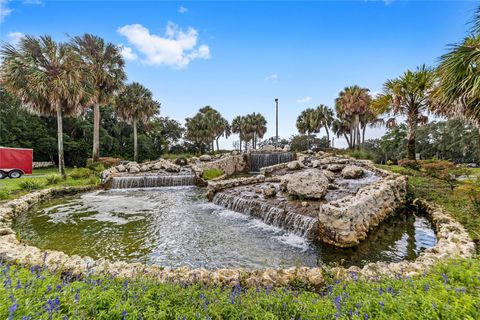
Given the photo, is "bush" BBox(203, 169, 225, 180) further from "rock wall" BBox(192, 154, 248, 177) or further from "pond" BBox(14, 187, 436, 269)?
"pond" BBox(14, 187, 436, 269)

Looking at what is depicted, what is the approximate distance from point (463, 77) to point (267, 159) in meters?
18.7

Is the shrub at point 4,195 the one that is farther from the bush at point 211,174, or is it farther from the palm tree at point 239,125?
the palm tree at point 239,125

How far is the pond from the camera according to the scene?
17.2 ft

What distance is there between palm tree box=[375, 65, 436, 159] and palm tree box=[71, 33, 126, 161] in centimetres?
2279

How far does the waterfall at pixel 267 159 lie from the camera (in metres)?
24.1

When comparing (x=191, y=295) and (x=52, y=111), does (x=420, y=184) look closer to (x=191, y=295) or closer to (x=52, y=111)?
(x=191, y=295)

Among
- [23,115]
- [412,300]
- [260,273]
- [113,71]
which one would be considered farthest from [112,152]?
[412,300]

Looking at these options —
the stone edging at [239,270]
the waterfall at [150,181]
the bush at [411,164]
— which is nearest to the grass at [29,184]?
the waterfall at [150,181]

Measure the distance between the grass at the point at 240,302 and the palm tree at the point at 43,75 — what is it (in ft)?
52.5

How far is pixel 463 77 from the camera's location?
21.2 feet

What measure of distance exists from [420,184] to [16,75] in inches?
908

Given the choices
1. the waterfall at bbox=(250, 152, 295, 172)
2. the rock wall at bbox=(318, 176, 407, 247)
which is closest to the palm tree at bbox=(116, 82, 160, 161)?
the waterfall at bbox=(250, 152, 295, 172)

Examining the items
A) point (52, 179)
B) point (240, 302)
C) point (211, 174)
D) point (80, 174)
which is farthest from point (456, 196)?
point (80, 174)

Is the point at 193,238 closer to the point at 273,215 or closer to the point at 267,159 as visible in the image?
the point at 273,215
